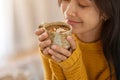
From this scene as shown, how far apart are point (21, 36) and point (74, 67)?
73 centimetres

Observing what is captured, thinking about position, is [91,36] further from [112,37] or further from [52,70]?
[52,70]

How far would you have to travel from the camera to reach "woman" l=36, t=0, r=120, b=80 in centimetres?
98

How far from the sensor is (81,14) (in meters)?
1.02

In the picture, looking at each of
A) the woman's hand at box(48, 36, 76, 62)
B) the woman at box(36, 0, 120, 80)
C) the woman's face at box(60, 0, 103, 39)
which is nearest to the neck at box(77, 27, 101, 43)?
the woman at box(36, 0, 120, 80)

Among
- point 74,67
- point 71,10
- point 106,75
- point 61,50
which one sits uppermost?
point 71,10

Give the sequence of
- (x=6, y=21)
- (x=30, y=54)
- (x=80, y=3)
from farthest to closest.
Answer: (x=30, y=54), (x=6, y=21), (x=80, y=3)

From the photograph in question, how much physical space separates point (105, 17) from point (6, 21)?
0.74 metres

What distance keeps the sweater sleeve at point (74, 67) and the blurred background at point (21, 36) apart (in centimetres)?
63

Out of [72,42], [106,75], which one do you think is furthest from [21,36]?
[72,42]

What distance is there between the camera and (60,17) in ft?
6.01

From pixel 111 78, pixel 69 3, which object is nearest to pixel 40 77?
pixel 111 78

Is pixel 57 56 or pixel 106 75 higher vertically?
pixel 57 56

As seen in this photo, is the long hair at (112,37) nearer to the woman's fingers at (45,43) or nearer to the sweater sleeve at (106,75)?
the sweater sleeve at (106,75)

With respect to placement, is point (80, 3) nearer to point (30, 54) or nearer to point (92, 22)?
point (92, 22)
